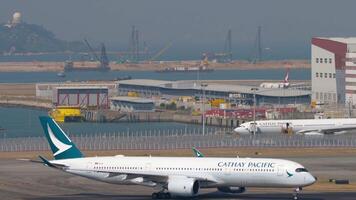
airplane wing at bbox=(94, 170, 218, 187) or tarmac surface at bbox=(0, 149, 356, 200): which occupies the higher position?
airplane wing at bbox=(94, 170, 218, 187)

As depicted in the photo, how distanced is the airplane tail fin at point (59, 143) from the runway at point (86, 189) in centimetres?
315

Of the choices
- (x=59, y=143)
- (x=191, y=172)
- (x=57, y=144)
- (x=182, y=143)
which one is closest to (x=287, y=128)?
(x=182, y=143)

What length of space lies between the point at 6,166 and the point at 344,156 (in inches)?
1476

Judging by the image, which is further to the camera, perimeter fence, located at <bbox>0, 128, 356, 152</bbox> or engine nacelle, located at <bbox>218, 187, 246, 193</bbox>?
perimeter fence, located at <bbox>0, 128, 356, 152</bbox>

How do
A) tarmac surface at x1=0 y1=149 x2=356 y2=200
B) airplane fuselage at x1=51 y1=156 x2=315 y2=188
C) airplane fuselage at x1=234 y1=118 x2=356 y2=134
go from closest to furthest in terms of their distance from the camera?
airplane fuselage at x1=51 y1=156 x2=315 y2=188
tarmac surface at x1=0 y1=149 x2=356 y2=200
airplane fuselage at x1=234 y1=118 x2=356 y2=134

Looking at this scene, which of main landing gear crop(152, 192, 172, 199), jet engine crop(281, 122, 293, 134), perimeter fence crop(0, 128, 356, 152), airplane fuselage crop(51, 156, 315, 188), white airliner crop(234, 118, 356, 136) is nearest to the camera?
airplane fuselage crop(51, 156, 315, 188)

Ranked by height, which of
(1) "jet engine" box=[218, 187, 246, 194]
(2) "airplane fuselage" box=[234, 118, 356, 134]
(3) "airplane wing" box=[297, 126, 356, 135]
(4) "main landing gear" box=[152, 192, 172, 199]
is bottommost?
(4) "main landing gear" box=[152, 192, 172, 199]

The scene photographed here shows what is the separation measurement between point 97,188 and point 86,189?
1.23 m

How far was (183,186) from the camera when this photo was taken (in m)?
84.8

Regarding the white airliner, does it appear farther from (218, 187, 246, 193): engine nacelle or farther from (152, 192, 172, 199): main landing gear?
(152, 192, 172, 199): main landing gear

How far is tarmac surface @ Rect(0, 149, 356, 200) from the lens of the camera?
8838 centimetres

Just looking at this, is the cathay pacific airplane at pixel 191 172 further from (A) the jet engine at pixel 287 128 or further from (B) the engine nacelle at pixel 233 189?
(A) the jet engine at pixel 287 128

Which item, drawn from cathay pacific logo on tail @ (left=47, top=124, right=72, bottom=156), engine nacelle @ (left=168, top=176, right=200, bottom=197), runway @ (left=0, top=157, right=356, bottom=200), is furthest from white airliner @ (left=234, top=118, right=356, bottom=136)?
engine nacelle @ (left=168, top=176, right=200, bottom=197)

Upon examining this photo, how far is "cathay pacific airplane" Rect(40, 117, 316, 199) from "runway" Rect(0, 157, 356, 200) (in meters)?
1.66
